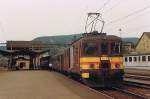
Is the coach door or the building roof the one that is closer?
the coach door

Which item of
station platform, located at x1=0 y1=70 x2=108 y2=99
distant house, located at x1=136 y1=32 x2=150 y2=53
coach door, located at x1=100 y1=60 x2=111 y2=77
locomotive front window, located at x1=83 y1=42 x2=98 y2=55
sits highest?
distant house, located at x1=136 y1=32 x2=150 y2=53

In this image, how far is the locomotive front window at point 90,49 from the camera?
75.0ft

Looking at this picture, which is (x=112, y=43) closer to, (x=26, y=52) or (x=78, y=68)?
(x=78, y=68)

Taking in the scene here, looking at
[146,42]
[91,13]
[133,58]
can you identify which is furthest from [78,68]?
[146,42]

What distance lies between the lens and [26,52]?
7794 centimetres

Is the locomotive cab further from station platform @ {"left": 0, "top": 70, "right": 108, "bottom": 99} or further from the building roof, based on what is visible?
the building roof

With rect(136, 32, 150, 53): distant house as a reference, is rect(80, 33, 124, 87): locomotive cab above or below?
below

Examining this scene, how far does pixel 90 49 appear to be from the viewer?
2298cm

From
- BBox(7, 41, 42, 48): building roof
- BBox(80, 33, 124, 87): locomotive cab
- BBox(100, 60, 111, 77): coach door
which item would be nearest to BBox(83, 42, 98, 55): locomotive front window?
BBox(80, 33, 124, 87): locomotive cab

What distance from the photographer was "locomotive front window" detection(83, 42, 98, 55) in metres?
22.9

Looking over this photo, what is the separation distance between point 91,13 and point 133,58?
4479 centimetres

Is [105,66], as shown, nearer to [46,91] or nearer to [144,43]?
[46,91]

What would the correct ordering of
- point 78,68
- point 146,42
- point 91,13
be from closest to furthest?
point 78,68 < point 91,13 < point 146,42

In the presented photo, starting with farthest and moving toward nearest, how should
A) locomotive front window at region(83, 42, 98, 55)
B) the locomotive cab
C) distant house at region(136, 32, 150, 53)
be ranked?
1. distant house at region(136, 32, 150, 53)
2. locomotive front window at region(83, 42, 98, 55)
3. the locomotive cab
